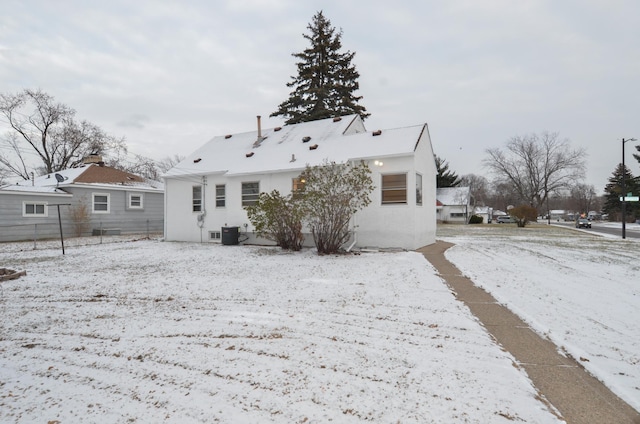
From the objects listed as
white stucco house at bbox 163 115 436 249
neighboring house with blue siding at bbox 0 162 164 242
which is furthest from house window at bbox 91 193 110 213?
white stucco house at bbox 163 115 436 249

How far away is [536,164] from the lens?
156 feet

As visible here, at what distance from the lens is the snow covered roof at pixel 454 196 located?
136 ft

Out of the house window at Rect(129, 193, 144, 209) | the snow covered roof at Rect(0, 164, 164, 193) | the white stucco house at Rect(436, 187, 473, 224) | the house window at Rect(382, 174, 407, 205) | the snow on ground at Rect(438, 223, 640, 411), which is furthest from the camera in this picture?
the white stucco house at Rect(436, 187, 473, 224)

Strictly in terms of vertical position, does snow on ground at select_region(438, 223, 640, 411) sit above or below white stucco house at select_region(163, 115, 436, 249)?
below

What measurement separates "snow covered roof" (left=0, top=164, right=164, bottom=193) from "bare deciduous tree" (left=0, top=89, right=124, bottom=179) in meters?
9.43

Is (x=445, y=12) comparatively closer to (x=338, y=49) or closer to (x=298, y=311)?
(x=298, y=311)

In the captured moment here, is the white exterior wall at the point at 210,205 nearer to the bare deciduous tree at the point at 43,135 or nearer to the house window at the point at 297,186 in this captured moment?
the house window at the point at 297,186

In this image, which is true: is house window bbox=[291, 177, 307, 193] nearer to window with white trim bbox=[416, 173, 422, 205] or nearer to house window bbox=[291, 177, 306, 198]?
house window bbox=[291, 177, 306, 198]

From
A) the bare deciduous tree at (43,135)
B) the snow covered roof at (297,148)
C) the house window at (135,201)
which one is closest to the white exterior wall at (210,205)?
the snow covered roof at (297,148)

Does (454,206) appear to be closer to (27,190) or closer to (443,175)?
(443,175)

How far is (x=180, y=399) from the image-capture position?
257 cm

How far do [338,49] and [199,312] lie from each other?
2915cm

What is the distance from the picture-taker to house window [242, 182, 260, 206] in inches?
557

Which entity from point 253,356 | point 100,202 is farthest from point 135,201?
point 253,356
